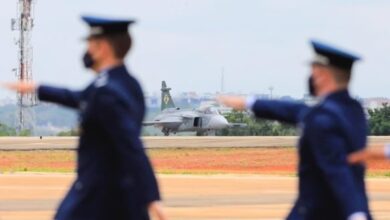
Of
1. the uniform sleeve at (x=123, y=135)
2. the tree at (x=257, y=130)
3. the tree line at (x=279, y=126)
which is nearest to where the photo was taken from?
the uniform sleeve at (x=123, y=135)

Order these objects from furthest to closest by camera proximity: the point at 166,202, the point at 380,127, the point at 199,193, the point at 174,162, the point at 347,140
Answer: the point at 380,127 → the point at 174,162 → the point at 199,193 → the point at 166,202 → the point at 347,140

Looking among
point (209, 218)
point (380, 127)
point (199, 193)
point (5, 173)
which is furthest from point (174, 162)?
point (380, 127)

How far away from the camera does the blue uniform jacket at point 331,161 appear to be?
25.8ft

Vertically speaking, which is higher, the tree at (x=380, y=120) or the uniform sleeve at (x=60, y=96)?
the uniform sleeve at (x=60, y=96)

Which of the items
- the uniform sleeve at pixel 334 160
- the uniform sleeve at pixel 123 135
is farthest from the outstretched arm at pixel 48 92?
the uniform sleeve at pixel 334 160

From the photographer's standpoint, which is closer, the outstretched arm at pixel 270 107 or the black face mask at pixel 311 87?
the black face mask at pixel 311 87

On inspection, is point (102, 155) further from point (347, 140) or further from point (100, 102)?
point (347, 140)

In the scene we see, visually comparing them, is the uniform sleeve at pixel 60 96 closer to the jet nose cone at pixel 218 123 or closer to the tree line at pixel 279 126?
the tree line at pixel 279 126

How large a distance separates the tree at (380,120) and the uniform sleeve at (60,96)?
7134 centimetres

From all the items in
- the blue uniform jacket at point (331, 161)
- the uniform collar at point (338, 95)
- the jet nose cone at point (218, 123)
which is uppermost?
the uniform collar at point (338, 95)

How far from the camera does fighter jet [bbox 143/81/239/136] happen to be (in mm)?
87438

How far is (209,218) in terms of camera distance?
728 inches

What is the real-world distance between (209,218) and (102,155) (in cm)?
1036

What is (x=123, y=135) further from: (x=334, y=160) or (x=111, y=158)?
(x=334, y=160)
